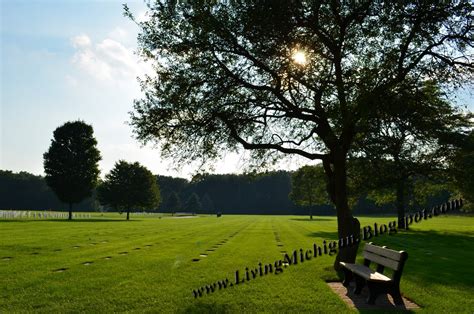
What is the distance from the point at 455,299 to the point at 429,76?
6242mm

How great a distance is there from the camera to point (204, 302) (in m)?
9.43

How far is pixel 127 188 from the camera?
70.7 m

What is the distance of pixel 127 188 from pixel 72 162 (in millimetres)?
12191

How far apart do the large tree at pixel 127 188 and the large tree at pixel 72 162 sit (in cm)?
809

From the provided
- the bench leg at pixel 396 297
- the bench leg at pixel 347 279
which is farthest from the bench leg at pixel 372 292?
the bench leg at pixel 347 279

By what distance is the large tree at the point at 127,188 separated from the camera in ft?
230

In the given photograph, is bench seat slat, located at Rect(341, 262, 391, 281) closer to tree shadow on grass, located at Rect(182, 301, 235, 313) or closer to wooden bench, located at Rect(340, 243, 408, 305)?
wooden bench, located at Rect(340, 243, 408, 305)

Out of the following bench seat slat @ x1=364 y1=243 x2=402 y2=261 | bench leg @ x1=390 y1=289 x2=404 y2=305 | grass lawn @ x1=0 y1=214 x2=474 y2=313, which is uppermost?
bench seat slat @ x1=364 y1=243 x2=402 y2=261

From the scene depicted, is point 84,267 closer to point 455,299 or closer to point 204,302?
point 204,302

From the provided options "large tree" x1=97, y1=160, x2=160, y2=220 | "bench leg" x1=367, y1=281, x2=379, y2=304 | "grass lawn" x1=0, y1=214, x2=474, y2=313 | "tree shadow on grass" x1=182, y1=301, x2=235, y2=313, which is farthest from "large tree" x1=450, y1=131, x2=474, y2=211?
"large tree" x1=97, y1=160, x2=160, y2=220

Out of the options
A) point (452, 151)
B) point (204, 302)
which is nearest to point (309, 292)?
point (204, 302)

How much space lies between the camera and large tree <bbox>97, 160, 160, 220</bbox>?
7025 centimetres

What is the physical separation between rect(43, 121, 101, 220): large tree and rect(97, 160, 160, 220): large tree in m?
8.09

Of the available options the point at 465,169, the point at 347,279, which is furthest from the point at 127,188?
the point at 347,279
